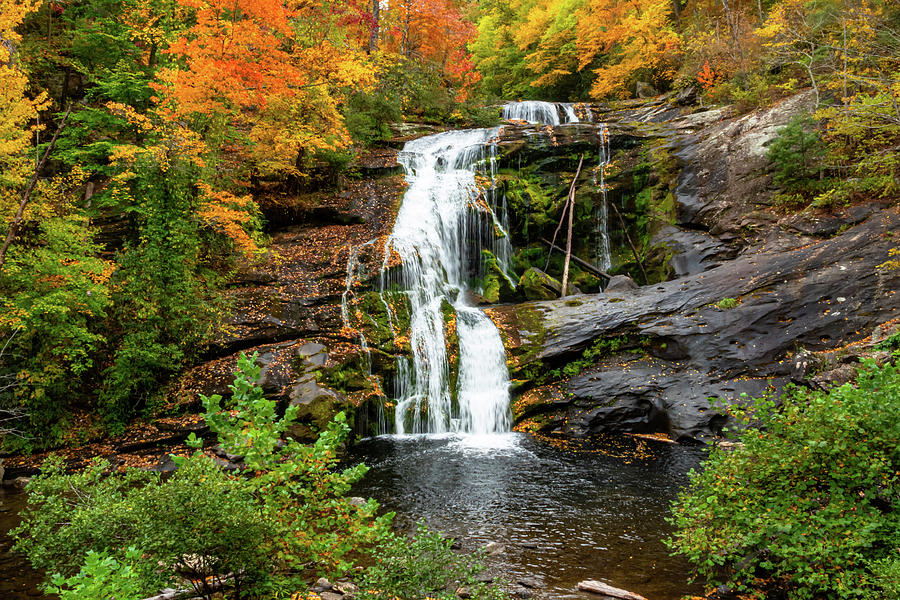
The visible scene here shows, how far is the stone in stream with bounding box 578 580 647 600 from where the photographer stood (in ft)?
15.6

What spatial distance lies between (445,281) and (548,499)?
9255 millimetres

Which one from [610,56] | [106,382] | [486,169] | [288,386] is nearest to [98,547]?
[288,386]

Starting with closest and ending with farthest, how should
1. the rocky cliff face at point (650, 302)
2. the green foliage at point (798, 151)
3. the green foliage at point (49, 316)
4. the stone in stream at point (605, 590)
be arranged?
the stone in stream at point (605, 590) < the green foliage at point (49, 316) < the rocky cliff face at point (650, 302) < the green foliage at point (798, 151)

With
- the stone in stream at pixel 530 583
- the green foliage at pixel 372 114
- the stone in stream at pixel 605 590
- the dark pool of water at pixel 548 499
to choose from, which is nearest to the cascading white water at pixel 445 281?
the dark pool of water at pixel 548 499

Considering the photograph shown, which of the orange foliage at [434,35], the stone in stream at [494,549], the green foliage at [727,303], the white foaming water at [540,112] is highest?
the orange foliage at [434,35]

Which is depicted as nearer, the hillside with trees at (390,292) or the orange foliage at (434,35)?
the hillside with trees at (390,292)

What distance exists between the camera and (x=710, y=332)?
11289 millimetres

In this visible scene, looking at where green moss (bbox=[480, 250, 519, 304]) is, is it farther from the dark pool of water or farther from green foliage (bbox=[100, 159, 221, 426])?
green foliage (bbox=[100, 159, 221, 426])

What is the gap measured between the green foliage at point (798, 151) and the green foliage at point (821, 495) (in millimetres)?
11715

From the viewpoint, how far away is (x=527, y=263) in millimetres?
17938

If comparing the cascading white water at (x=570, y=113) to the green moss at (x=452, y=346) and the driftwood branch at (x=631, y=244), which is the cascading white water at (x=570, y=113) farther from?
the green moss at (x=452, y=346)

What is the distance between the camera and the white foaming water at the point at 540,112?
22844 millimetres

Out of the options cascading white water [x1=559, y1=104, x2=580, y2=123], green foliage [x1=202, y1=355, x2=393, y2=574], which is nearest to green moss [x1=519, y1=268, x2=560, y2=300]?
cascading white water [x1=559, y1=104, x2=580, y2=123]

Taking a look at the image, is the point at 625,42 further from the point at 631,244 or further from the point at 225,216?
the point at 225,216
